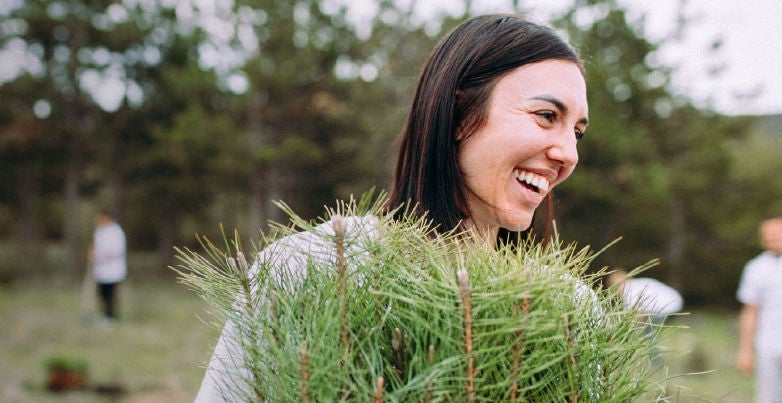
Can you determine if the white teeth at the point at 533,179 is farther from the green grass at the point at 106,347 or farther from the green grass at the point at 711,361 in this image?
the green grass at the point at 106,347

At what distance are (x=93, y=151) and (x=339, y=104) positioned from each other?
8.44 metres

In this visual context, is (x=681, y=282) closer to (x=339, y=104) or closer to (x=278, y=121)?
(x=339, y=104)

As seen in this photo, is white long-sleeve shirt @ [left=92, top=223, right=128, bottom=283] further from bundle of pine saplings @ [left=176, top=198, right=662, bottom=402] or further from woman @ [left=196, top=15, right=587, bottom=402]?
bundle of pine saplings @ [left=176, top=198, right=662, bottom=402]

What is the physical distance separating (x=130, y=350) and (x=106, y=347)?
1.48 ft

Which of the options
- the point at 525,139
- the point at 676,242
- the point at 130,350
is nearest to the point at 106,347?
the point at 130,350

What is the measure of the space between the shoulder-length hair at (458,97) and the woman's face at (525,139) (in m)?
0.03

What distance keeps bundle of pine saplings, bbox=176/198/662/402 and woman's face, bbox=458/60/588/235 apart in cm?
42

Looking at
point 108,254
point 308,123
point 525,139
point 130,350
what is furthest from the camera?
point 308,123

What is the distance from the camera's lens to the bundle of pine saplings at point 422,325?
1.90 ft

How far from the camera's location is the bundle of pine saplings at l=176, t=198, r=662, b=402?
581 mm

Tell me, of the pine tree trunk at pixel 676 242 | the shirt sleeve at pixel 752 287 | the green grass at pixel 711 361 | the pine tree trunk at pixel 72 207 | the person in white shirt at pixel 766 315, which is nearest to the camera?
the person in white shirt at pixel 766 315

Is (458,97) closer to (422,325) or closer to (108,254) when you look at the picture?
(422,325)

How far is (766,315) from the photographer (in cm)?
469

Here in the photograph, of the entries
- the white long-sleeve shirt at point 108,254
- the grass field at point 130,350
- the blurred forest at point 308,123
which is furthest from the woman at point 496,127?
the blurred forest at point 308,123
